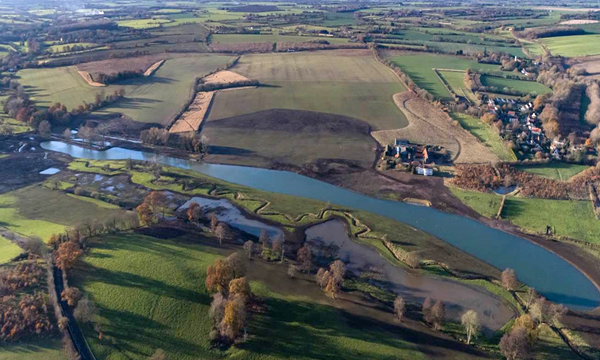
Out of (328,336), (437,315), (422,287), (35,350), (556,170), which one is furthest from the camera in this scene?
(556,170)

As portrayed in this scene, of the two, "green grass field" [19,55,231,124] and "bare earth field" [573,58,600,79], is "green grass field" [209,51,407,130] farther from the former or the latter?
"bare earth field" [573,58,600,79]

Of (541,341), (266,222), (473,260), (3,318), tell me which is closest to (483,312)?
(541,341)

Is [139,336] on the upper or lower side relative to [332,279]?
lower

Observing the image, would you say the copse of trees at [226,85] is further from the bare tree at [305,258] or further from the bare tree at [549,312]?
the bare tree at [549,312]

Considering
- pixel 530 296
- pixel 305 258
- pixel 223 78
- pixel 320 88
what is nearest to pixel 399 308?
pixel 305 258

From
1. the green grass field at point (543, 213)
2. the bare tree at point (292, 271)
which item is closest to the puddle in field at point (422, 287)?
the bare tree at point (292, 271)

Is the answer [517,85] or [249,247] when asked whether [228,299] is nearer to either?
[249,247]
